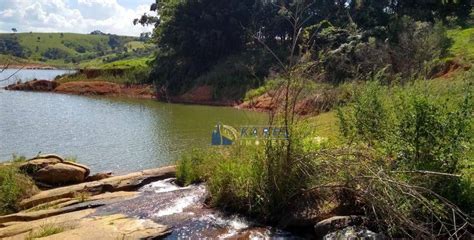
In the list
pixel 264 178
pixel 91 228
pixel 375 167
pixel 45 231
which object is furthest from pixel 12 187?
pixel 375 167

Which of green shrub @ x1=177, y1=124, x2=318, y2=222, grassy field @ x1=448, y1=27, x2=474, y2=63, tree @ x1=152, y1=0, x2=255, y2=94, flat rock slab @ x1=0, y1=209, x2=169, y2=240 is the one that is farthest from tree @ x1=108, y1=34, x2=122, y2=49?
green shrub @ x1=177, y1=124, x2=318, y2=222

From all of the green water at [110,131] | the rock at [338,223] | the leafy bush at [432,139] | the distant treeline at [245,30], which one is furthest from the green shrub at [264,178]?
the distant treeline at [245,30]

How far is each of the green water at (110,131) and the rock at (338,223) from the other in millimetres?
4632

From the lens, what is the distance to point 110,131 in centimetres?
2459

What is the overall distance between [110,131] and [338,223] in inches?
728

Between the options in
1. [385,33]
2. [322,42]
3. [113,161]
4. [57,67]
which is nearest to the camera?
[113,161]

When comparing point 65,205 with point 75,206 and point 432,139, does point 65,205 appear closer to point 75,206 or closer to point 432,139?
point 75,206

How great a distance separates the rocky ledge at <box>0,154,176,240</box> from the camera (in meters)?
8.76

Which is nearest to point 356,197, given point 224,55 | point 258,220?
point 258,220

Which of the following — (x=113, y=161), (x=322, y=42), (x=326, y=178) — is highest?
(x=322, y=42)

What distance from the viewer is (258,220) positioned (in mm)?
9336

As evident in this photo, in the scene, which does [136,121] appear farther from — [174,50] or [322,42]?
[174,50]

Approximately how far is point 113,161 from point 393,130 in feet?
38.5

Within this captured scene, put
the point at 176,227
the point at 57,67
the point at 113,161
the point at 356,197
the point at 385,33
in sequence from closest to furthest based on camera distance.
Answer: the point at 356,197
the point at 176,227
the point at 113,161
the point at 385,33
the point at 57,67
